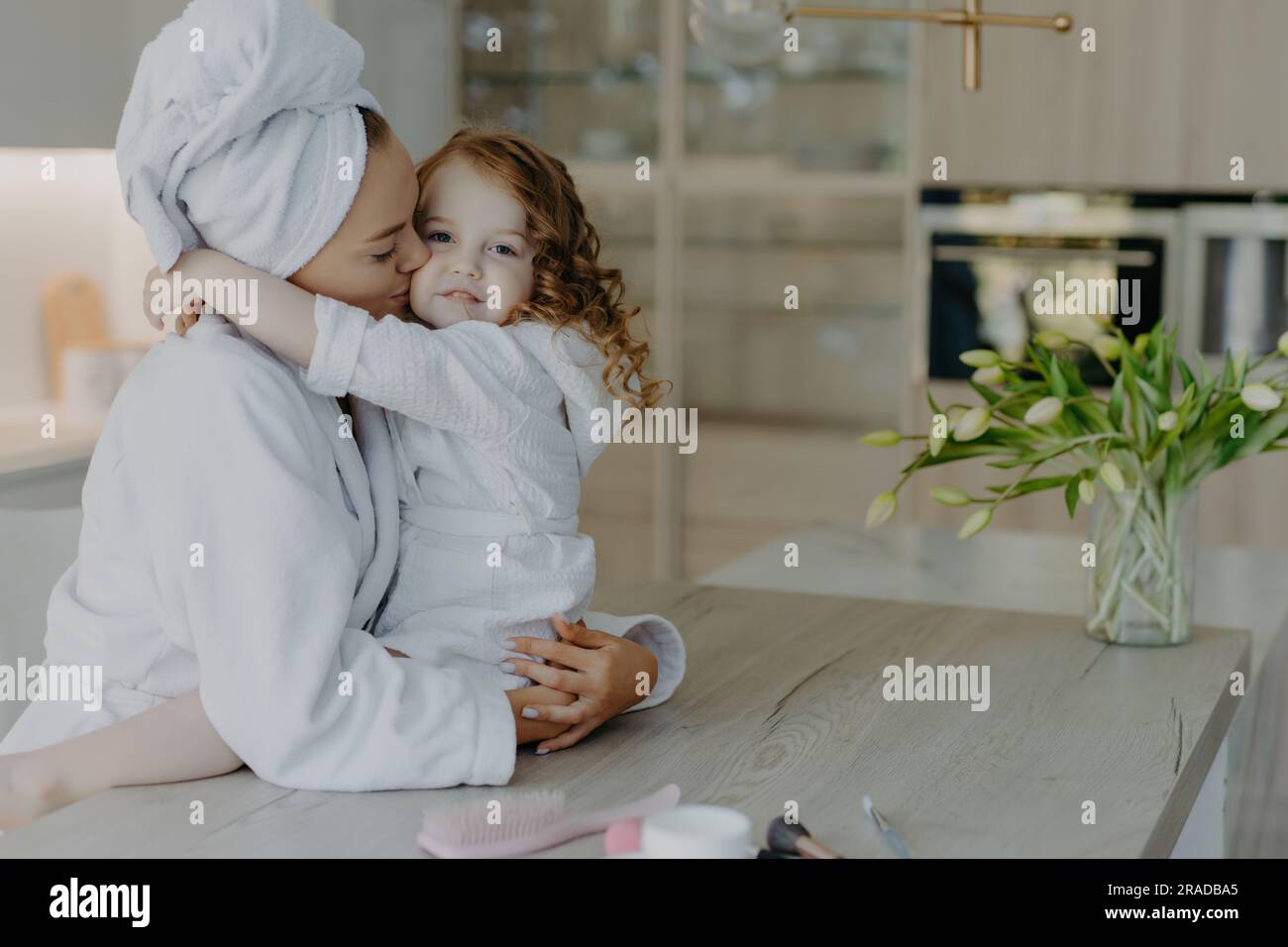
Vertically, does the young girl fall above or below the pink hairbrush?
above

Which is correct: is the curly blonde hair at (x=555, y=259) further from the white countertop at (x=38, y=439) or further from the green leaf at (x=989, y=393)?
the white countertop at (x=38, y=439)

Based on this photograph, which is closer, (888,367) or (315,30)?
(315,30)

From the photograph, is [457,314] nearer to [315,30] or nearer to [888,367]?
[315,30]

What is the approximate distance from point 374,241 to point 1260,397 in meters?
0.86

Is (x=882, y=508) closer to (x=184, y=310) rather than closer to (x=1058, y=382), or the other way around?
(x=1058, y=382)

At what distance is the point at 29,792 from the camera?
3.46 ft

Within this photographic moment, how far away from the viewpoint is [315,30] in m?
1.05

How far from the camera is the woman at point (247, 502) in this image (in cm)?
Answer: 102

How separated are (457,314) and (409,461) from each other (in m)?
0.13

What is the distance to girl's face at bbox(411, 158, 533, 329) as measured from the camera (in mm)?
1208

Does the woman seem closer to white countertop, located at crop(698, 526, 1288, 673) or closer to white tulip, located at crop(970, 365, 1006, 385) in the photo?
white tulip, located at crop(970, 365, 1006, 385)

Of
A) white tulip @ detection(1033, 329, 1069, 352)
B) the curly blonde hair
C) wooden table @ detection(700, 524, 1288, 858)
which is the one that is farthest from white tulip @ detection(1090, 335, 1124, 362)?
the curly blonde hair

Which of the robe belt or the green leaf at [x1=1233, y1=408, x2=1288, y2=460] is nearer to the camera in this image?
the robe belt
